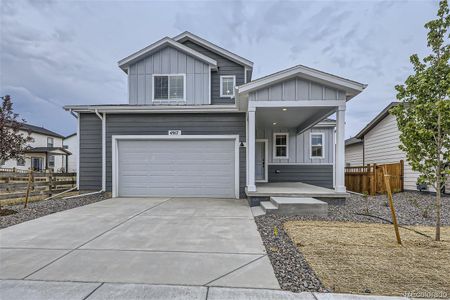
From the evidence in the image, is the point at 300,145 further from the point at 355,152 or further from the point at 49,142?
the point at 49,142

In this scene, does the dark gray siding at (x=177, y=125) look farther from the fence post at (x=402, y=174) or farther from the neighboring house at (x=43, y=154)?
the neighboring house at (x=43, y=154)

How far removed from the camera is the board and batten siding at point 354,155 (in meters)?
15.1

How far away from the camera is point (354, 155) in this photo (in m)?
16.2

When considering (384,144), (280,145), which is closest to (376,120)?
(384,144)

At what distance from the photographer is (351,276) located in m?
2.65

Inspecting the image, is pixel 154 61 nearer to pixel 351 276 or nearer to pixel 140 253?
pixel 140 253

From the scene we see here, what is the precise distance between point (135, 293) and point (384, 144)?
13.0m

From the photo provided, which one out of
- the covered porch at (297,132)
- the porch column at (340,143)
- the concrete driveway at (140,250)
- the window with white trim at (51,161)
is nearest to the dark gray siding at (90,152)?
the concrete driveway at (140,250)

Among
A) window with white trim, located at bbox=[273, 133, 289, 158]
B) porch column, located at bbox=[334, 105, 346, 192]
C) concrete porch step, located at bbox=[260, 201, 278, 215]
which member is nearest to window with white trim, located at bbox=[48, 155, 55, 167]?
window with white trim, located at bbox=[273, 133, 289, 158]

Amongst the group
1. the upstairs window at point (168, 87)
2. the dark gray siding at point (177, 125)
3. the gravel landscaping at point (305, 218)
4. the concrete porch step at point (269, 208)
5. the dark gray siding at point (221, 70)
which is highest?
the dark gray siding at point (221, 70)

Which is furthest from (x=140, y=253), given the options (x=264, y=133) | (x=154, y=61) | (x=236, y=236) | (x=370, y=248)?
(x=154, y=61)

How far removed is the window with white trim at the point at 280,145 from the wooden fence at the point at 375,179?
3.27 m

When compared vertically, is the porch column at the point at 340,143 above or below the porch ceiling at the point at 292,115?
below

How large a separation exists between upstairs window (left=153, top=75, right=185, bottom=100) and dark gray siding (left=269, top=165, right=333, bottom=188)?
220 inches
